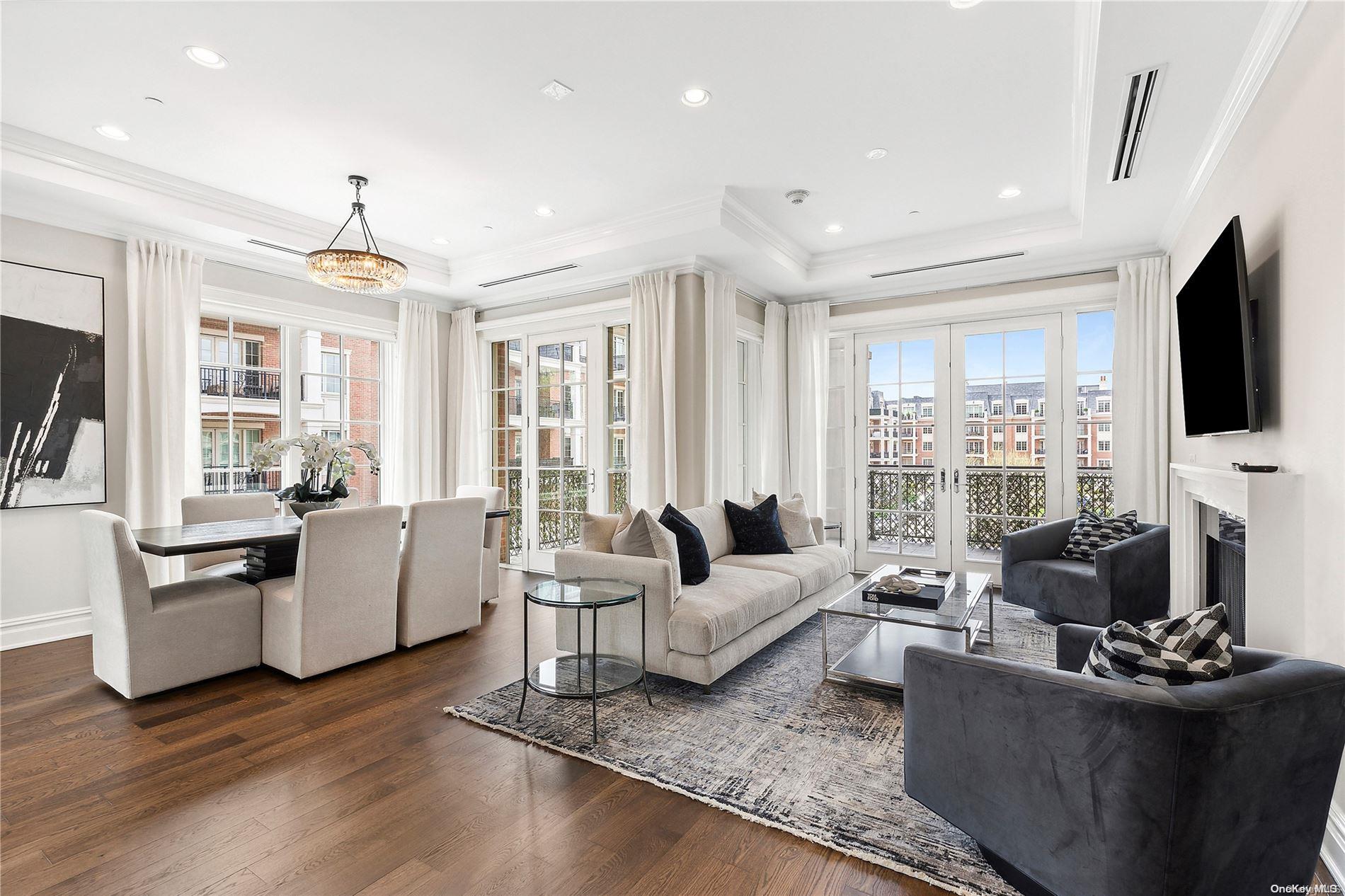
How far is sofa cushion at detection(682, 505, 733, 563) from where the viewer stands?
411 cm

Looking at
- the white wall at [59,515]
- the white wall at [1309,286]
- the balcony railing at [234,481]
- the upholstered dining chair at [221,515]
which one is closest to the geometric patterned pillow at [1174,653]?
the white wall at [1309,286]

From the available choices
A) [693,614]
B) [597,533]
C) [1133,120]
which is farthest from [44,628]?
[1133,120]

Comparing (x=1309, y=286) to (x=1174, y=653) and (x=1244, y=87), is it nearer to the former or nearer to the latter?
(x=1244, y=87)

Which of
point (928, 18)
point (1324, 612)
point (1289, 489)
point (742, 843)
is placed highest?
point (928, 18)

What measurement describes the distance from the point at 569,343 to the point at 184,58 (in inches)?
134

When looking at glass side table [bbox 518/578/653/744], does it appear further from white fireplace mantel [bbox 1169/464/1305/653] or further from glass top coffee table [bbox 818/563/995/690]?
white fireplace mantel [bbox 1169/464/1305/653]

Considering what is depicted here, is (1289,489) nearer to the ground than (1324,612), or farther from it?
farther from it

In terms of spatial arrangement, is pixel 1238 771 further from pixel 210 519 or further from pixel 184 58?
pixel 210 519

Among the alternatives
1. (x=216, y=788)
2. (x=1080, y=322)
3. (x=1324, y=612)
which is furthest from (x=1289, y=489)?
(x=216, y=788)

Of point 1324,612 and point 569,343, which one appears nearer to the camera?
point 1324,612

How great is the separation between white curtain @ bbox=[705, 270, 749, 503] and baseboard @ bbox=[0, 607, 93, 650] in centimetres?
404

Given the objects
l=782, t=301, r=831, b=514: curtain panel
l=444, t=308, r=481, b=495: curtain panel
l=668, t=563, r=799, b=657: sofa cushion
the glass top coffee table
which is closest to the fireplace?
the glass top coffee table

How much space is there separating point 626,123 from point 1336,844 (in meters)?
3.75

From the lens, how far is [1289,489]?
2062 millimetres
